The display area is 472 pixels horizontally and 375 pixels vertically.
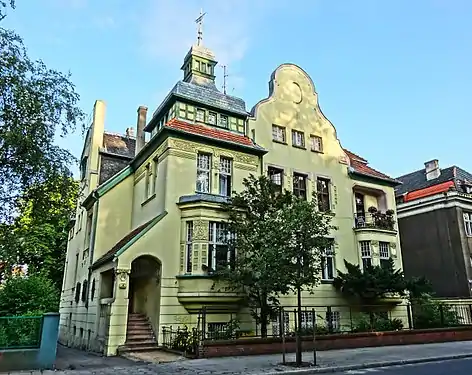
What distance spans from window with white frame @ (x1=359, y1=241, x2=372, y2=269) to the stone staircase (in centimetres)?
1245

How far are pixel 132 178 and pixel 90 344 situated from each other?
28.4 ft

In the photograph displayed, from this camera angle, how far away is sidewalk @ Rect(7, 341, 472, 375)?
37.0 feet

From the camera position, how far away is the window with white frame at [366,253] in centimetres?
2273

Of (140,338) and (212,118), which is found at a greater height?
(212,118)

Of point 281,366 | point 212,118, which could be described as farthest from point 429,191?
point 281,366

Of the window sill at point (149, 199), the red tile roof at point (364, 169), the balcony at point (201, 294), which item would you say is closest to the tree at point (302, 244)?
the balcony at point (201, 294)

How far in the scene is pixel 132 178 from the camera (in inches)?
874

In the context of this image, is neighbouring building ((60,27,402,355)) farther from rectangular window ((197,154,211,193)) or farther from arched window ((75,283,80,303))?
arched window ((75,283,80,303))

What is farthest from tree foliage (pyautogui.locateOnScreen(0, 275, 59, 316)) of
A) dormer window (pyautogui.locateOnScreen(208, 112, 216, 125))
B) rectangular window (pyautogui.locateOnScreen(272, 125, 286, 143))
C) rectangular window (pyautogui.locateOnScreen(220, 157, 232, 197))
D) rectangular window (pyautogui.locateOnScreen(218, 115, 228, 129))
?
rectangular window (pyautogui.locateOnScreen(272, 125, 286, 143))

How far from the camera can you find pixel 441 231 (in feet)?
94.5

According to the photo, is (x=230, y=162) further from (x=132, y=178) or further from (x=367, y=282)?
(x=367, y=282)

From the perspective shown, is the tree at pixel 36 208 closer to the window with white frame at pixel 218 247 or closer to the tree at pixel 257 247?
the window with white frame at pixel 218 247

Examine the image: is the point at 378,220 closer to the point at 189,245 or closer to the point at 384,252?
the point at 384,252

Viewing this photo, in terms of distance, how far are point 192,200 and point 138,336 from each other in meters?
5.93
